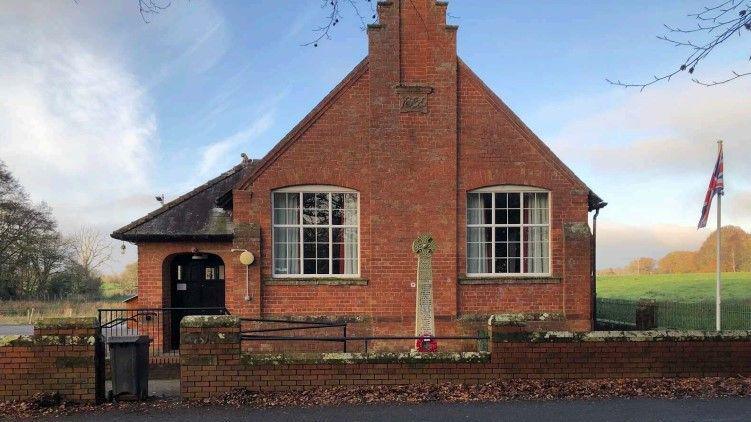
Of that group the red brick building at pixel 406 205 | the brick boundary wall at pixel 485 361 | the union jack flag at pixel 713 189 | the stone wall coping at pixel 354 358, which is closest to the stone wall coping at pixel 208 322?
the brick boundary wall at pixel 485 361

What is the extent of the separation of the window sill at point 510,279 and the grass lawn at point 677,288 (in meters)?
29.0

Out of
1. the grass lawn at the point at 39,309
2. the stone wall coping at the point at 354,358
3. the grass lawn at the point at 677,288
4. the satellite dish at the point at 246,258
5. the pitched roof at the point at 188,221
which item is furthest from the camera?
the grass lawn at the point at 677,288

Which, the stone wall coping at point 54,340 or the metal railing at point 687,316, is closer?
the stone wall coping at point 54,340

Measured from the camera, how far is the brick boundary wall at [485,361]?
25.1 feet

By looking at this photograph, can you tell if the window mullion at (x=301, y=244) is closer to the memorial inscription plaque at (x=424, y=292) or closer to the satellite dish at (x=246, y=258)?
the satellite dish at (x=246, y=258)

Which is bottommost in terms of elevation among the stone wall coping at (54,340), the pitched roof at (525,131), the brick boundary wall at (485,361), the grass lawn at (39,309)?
the grass lawn at (39,309)

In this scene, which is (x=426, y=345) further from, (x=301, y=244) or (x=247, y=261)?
(x=247, y=261)

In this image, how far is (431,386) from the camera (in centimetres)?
787

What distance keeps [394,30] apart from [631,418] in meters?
9.94

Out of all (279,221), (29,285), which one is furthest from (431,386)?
(29,285)

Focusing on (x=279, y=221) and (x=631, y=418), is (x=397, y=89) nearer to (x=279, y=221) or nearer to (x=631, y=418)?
(x=279, y=221)

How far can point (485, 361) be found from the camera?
8.04 metres

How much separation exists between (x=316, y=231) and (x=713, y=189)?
12.8m

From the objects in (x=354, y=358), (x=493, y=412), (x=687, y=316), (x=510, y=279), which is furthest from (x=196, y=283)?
(x=687, y=316)
